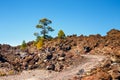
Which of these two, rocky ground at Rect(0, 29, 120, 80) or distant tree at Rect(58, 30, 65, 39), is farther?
distant tree at Rect(58, 30, 65, 39)

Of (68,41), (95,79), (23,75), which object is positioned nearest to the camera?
(95,79)

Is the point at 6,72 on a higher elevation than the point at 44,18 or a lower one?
lower

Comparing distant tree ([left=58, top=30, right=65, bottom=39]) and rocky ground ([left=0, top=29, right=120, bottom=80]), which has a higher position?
distant tree ([left=58, top=30, right=65, bottom=39])

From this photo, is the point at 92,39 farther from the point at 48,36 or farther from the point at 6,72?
the point at 6,72

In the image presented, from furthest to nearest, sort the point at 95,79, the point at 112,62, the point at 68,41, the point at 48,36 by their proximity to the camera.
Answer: the point at 48,36 < the point at 68,41 < the point at 112,62 < the point at 95,79

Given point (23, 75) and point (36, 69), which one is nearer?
point (23, 75)

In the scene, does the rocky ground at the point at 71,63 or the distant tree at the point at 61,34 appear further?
the distant tree at the point at 61,34

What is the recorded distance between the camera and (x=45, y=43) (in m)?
91.2

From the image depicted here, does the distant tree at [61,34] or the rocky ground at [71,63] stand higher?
the distant tree at [61,34]

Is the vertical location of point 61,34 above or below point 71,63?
above

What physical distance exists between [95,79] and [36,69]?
57.4ft

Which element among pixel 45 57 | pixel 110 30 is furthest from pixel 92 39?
pixel 45 57

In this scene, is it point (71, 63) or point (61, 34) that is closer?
point (71, 63)

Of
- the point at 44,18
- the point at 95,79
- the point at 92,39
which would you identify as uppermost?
the point at 44,18
